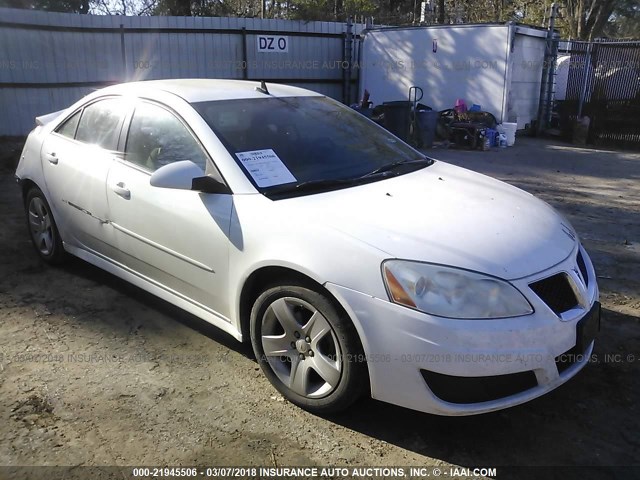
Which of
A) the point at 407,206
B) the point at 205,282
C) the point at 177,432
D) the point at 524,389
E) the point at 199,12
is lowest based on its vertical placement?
the point at 177,432

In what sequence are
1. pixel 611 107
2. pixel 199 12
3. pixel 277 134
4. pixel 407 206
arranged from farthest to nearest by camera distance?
pixel 199 12 → pixel 611 107 → pixel 277 134 → pixel 407 206

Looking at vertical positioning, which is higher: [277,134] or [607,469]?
[277,134]

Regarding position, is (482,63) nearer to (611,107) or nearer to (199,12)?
(611,107)

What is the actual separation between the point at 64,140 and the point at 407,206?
2.92 m

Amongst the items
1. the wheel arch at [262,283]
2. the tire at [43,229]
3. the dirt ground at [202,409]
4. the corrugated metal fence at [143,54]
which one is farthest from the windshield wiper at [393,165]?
the corrugated metal fence at [143,54]

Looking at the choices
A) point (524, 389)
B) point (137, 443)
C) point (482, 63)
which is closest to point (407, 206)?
point (524, 389)

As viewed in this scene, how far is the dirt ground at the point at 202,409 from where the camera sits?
8.43 feet

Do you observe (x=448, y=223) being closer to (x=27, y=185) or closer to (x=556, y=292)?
(x=556, y=292)

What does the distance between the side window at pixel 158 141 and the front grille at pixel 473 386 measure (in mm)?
1719

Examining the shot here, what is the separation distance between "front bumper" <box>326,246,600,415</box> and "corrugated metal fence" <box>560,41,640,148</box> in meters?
11.7

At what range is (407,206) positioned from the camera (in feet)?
9.56

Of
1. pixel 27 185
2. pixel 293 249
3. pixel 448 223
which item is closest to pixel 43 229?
pixel 27 185

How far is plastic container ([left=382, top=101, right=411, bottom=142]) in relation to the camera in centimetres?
1255

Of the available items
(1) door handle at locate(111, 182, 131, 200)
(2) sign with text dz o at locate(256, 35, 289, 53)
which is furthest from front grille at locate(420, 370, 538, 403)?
(2) sign with text dz o at locate(256, 35, 289, 53)
